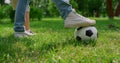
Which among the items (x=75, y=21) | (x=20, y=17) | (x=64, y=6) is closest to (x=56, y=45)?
(x=75, y=21)

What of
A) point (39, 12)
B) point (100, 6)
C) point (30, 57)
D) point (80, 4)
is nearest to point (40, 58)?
point (30, 57)

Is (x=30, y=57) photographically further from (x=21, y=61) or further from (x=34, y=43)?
(x=34, y=43)

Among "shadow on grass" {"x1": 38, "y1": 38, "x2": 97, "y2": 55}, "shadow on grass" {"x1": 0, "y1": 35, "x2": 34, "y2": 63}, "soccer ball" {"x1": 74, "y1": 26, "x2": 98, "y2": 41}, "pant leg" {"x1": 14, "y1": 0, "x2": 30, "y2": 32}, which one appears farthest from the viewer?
"pant leg" {"x1": 14, "y1": 0, "x2": 30, "y2": 32}

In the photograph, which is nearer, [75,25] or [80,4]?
[75,25]

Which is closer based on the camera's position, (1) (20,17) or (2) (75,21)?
(2) (75,21)

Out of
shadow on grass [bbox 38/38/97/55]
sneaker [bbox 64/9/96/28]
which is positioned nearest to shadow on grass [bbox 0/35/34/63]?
shadow on grass [bbox 38/38/97/55]

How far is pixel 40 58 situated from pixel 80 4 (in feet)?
157

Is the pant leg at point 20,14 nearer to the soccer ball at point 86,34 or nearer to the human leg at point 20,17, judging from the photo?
the human leg at point 20,17

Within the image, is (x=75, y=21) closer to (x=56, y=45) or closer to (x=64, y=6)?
(x=64, y=6)

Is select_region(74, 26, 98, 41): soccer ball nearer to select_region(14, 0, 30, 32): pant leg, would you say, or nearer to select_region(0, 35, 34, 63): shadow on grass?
select_region(0, 35, 34, 63): shadow on grass

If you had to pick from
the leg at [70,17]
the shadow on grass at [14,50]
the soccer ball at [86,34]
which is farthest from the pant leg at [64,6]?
the shadow on grass at [14,50]

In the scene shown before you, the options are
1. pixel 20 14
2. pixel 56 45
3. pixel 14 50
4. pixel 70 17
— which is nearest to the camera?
pixel 14 50

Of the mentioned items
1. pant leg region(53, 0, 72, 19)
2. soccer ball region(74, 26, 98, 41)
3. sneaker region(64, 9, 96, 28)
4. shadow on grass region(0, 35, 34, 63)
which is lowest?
shadow on grass region(0, 35, 34, 63)

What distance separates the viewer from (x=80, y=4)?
51406mm
